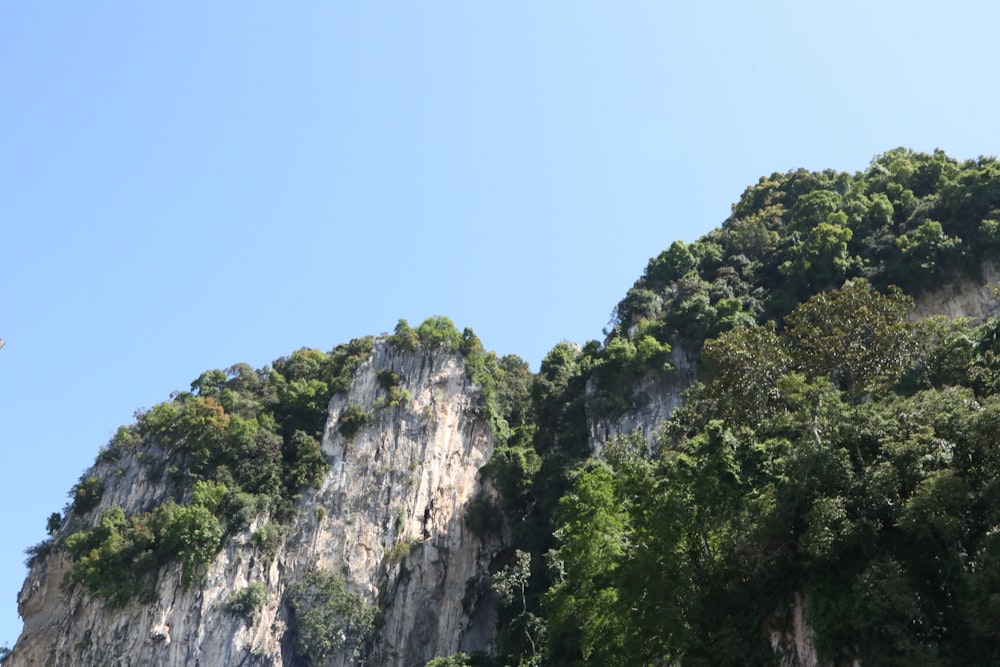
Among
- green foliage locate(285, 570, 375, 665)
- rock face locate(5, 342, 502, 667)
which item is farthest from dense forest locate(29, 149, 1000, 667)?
rock face locate(5, 342, 502, 667)

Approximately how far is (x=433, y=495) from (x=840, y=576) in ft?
89.6

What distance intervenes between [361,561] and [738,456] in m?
23.3

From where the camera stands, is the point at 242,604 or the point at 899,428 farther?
the point at 242,604

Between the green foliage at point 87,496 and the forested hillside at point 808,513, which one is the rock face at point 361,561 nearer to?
the green foliage at point 87,496

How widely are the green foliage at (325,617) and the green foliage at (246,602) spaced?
1.59m

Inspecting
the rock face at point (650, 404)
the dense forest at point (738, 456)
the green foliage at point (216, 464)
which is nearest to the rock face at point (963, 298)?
the dense forest at point (738, 456)

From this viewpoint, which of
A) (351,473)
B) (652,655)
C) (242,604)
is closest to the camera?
(652,655)

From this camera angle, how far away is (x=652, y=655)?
2003 centimetres

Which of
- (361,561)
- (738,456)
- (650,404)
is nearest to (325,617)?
(361,561)

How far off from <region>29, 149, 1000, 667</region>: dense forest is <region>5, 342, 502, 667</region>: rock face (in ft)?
2.62

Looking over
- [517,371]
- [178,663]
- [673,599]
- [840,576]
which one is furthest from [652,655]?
[517,371]

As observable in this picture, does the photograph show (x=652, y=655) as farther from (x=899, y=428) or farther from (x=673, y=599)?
(x=899, y=428)

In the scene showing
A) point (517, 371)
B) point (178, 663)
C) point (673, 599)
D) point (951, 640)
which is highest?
point (517, 371)

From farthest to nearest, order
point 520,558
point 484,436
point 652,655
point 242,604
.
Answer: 1. point 484,436
2. point 242,604
3. point 520,558
4. point 652,655
